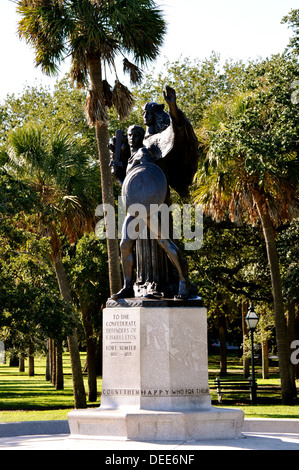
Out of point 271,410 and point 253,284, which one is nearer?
point 271,410

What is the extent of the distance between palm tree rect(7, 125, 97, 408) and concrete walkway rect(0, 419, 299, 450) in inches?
396

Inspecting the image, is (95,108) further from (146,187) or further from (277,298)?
(146,187)

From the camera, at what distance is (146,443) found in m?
8.14

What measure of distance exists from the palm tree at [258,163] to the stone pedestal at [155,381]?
10.9m

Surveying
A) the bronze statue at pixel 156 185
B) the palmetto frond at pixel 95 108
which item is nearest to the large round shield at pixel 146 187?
the bronze statue at pixel 156 185

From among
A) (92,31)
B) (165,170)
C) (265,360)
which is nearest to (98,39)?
(92,31)

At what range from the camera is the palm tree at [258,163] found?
19417 millimetres

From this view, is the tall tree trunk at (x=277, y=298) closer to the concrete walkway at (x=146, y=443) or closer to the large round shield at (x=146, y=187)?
the concrete walkway at (x=146, y=443)

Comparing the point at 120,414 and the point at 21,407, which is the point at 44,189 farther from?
the point at 120,414

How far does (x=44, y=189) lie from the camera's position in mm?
21938

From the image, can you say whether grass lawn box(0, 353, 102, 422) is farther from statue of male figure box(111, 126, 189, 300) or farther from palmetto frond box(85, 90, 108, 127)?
statue of male figure box(111, 126, 189, 300)

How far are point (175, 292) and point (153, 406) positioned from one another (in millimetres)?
1600
